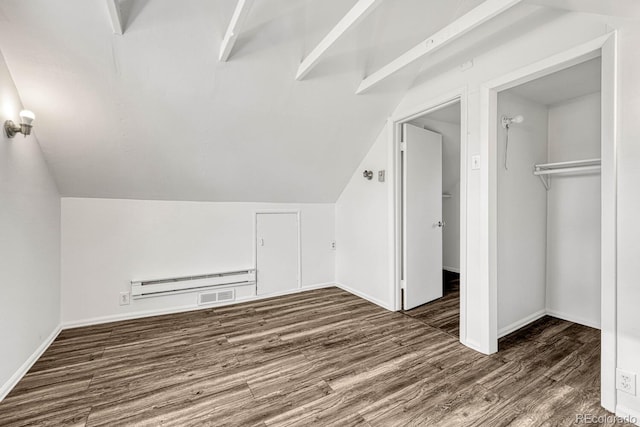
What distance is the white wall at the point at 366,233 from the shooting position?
326 cm

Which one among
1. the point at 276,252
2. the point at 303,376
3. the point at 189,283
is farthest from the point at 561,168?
the point at 189,283

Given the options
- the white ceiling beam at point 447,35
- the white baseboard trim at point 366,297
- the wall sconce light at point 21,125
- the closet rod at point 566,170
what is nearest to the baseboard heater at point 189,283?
the white baseboard trim at point 366,297

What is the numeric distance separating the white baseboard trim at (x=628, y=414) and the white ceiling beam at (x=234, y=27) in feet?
10.1

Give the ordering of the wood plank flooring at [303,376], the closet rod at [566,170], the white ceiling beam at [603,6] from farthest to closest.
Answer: the closet rod at [566,170] → the wood plank flooring at [303,376] → the white ceiling beam at [603,6]

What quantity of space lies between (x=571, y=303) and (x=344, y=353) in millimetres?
2453

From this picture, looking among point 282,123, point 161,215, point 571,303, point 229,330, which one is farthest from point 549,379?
point 161,215

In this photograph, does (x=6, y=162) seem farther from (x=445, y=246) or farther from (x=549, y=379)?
(x=445, y=246)

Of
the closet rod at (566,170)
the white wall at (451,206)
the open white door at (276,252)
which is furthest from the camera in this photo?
the white wall at (451,206)

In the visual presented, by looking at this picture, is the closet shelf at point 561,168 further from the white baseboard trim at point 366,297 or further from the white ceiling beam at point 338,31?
the white ceiling beam at point 338,31

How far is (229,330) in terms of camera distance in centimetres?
270

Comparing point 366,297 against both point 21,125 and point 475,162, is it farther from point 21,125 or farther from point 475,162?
point 21,125

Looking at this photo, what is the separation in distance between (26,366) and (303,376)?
2005 millimetres

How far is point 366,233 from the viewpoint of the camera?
3572mm

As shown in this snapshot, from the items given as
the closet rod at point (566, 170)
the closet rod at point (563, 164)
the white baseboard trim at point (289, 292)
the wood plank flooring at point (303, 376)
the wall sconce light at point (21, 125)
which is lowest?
the wood plank flooring at point (303, 376)
